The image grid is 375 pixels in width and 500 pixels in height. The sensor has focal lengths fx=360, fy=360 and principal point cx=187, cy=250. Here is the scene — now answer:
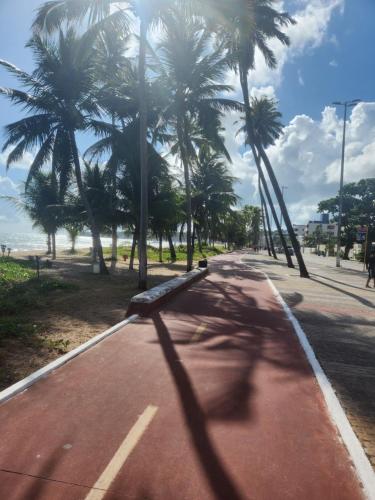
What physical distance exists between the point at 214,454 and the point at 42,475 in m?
1.55

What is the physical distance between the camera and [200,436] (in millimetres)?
3742

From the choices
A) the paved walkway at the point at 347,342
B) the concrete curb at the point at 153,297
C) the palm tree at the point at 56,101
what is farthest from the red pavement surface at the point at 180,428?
the palm tree at the point at 56,101

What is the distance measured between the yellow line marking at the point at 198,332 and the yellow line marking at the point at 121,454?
3032mm

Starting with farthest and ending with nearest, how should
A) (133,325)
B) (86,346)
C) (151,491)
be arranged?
(133,325), (86,346), (151,491)

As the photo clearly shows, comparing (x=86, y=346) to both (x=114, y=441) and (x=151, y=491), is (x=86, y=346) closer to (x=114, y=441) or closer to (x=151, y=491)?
(x=114, y=441)

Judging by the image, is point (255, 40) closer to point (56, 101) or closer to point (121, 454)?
point (56, 101)

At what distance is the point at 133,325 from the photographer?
8.10 m

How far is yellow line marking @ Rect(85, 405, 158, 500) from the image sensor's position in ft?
9.57

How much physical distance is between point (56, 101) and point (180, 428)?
1700 centimetres

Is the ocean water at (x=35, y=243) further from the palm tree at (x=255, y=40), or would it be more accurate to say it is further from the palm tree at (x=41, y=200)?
the palm tree at (x=255, y=40)

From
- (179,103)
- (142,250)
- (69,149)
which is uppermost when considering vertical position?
(179,103)

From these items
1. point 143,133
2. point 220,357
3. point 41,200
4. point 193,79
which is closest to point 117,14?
point 143,133

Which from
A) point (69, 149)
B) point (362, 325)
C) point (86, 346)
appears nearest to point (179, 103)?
point (69, 149)

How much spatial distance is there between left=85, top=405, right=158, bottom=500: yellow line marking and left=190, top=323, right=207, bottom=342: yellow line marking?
303 centimetres
